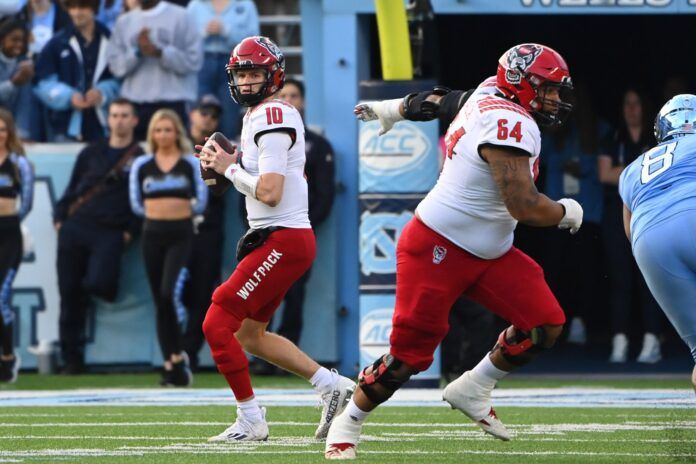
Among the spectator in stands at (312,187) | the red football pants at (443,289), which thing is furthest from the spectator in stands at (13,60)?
the red football pants at (443,289)

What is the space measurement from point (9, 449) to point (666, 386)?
6.12 metres

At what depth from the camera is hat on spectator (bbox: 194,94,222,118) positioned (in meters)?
13.3

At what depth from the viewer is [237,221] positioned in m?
13.8

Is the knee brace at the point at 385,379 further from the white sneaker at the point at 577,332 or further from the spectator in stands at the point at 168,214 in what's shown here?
the white sneaker at the point at 577,332

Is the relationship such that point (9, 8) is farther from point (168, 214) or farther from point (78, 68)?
point (168, 214)

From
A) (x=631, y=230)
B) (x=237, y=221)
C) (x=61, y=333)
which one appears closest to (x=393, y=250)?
(x=237, y=221)

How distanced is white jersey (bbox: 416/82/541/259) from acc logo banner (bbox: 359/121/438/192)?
4749 millimetres

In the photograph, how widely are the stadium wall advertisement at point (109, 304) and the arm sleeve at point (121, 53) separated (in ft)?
2.51

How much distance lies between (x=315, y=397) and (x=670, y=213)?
4533mm

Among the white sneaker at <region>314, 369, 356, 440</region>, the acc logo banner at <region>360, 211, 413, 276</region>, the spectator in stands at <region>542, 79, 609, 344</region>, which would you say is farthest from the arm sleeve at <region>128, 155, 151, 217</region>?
the white sneaker at <region>314, 369, 356, 440</region>

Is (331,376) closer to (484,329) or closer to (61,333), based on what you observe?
(484,329)

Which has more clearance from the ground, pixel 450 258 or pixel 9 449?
pixel 450 258

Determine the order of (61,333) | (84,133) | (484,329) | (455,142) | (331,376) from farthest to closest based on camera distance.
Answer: (84,133) < (61,333) < (484,329) < (331,376) < (455,142)

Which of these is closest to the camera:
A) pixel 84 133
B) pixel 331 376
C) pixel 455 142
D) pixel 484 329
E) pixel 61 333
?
pixel 455 142
